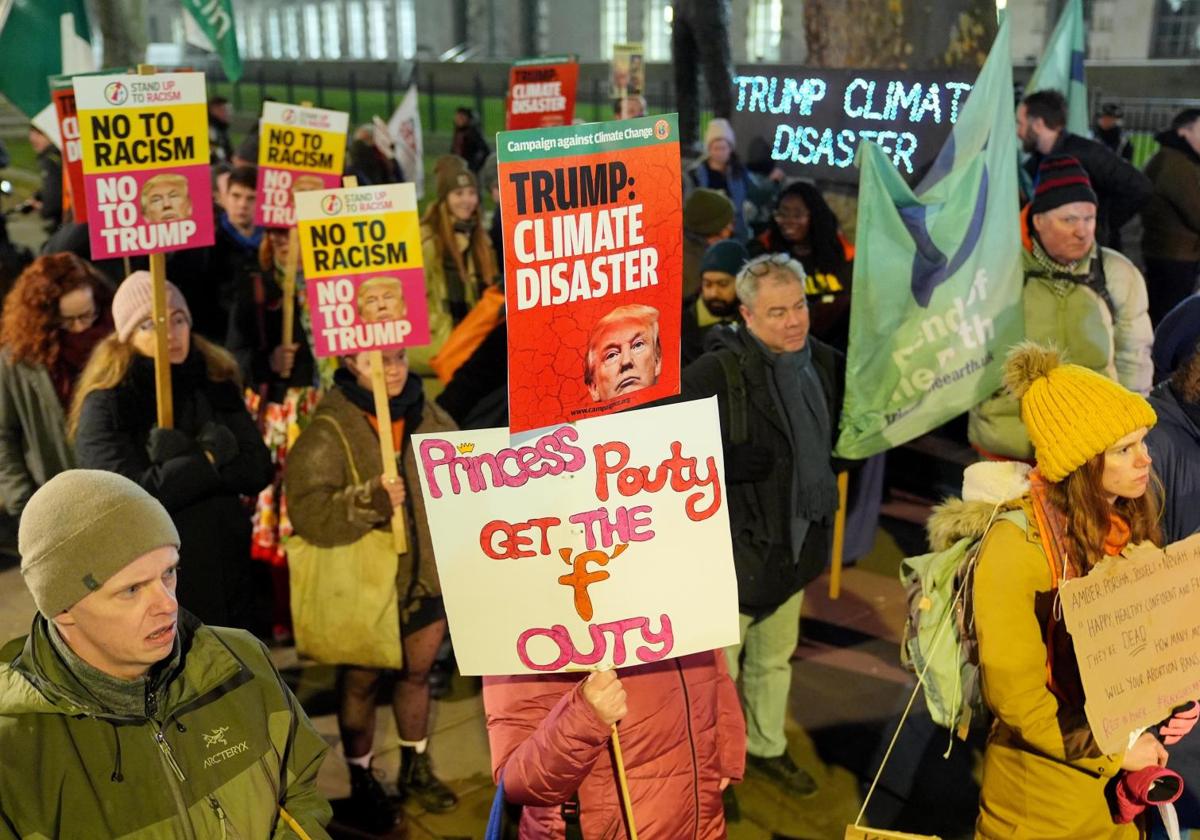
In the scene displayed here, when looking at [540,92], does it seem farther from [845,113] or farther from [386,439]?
[386,439]

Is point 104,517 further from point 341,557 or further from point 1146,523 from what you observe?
point 1146,523

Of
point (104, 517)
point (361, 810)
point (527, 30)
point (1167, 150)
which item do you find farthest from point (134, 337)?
point (527, 30)

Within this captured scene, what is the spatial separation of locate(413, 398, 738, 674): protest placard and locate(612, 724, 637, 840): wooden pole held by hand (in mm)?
181

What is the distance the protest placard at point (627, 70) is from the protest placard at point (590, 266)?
660 cm

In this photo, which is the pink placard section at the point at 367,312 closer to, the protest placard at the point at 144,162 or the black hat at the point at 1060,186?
the protest placard at the point at 144,162

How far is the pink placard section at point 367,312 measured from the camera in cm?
449

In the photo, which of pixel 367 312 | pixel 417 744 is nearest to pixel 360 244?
pixel 367 312

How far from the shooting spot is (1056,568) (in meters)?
3.08

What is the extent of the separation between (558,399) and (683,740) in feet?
3.01

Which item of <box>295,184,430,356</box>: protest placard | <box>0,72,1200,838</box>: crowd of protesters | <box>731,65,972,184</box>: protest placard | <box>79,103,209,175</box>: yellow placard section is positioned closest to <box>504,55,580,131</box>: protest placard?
<box>0,72,1200,838</box>: crowd of protesters

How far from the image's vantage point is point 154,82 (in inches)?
199

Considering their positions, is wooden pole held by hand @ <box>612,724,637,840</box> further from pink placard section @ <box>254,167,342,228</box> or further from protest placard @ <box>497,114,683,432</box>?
pink placard section @ <box>254,167,342,228</box>

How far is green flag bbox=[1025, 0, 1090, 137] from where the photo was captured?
7.98 meters

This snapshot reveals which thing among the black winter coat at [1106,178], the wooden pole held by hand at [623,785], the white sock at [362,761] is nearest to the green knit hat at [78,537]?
the wooden pole held by hand at [623,785]
